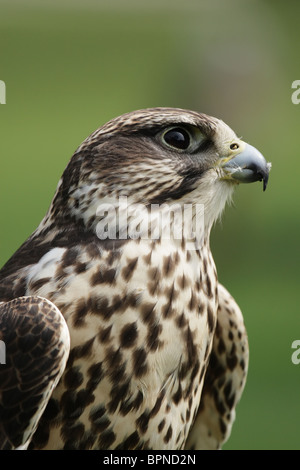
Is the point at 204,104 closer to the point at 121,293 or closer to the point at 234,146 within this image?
the point at 234,146

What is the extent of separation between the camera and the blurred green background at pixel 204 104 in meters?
8.78

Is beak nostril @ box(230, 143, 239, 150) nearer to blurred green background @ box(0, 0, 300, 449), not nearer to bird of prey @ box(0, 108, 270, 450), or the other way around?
bird of prey @ box(0, 108, 270, 450)

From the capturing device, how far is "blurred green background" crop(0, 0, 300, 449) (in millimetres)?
8781

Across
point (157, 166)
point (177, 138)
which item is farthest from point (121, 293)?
point (177, 138)

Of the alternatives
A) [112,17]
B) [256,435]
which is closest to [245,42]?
[256,435]

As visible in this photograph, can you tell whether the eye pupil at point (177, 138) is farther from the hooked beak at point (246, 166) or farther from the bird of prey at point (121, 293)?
the hooked beak at point (246, 166)

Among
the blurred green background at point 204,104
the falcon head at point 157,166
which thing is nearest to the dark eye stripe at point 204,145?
the falcon head at point 157,166

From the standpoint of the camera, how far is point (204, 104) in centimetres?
876

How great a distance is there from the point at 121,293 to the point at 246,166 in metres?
0.61

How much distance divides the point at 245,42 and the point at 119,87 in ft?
22.5
